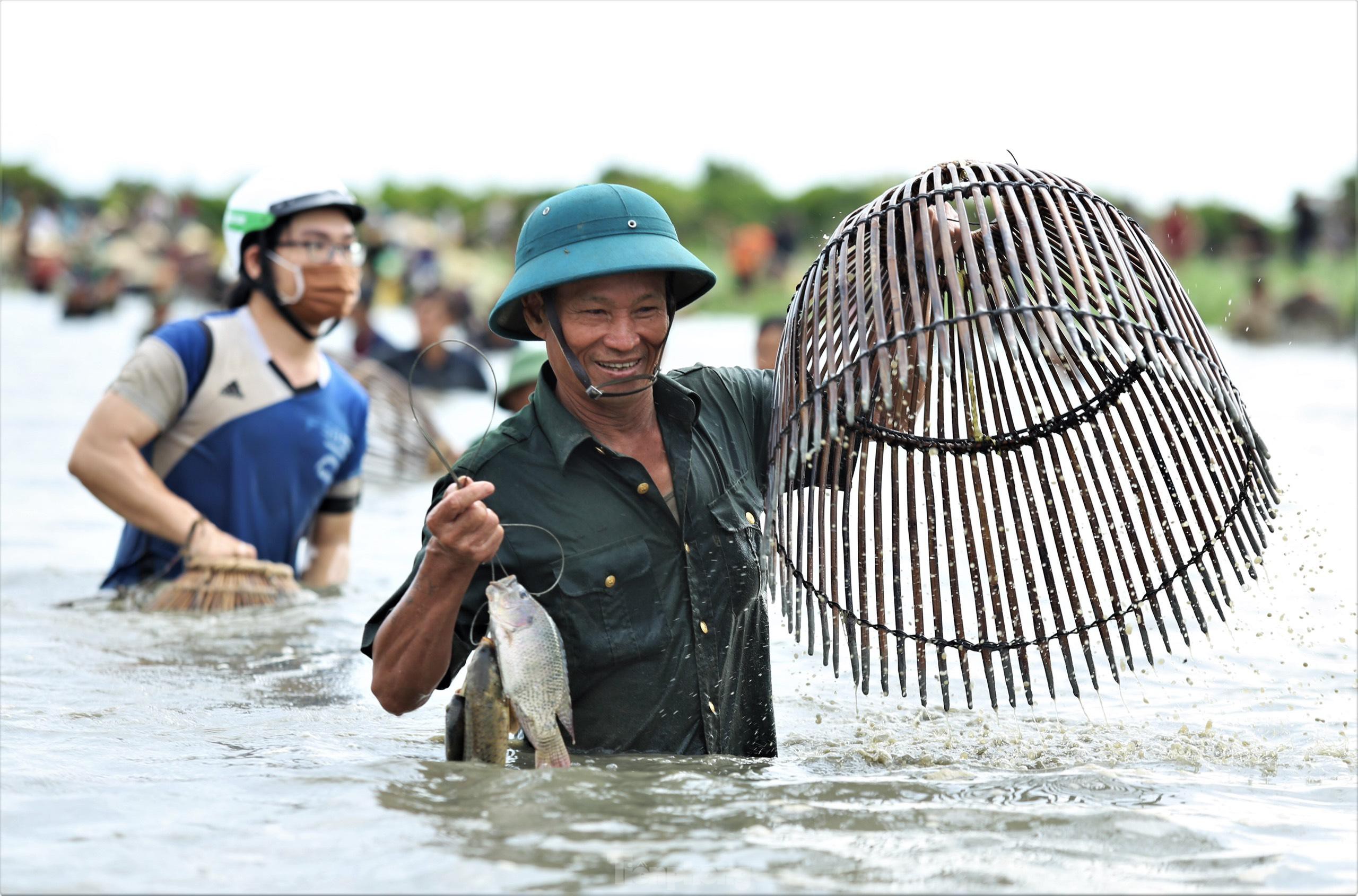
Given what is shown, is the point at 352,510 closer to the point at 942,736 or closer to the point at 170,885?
the point at 942,736

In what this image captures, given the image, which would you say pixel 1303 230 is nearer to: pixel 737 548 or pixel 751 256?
pixel 751 256

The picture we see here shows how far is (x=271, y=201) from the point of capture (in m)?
5.78

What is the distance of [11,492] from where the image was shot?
31.9 ft

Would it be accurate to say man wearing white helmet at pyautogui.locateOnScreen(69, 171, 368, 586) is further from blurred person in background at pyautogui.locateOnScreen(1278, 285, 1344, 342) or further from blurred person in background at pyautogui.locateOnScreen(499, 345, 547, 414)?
blurred person in background at pyautogui.locateOnScreen(1278, 285, 1344, 342)

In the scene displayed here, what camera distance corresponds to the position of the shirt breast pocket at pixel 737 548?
10.4ft

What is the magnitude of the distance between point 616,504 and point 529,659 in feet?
1.60

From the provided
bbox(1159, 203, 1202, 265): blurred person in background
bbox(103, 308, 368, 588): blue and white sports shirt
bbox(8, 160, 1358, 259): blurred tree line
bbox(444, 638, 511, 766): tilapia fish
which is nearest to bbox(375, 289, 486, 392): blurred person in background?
bbox(103, 308, 368, 588): blue and white sports shirt

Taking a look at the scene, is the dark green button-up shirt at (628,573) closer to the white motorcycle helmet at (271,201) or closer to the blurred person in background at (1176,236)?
the white motorcycle helmet at (271,201)

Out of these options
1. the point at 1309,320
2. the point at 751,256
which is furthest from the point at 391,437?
the point at 751,256

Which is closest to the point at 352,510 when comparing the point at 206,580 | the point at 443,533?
the point at 206,580

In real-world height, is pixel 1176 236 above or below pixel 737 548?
above

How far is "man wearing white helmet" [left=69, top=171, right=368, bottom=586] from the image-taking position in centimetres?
524

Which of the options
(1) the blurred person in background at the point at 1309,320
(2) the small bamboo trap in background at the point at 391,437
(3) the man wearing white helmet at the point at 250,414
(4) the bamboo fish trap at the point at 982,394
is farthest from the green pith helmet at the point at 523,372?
(1) the blurred person in background at the point at 1309,320

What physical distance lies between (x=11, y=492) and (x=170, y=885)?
8038mm
